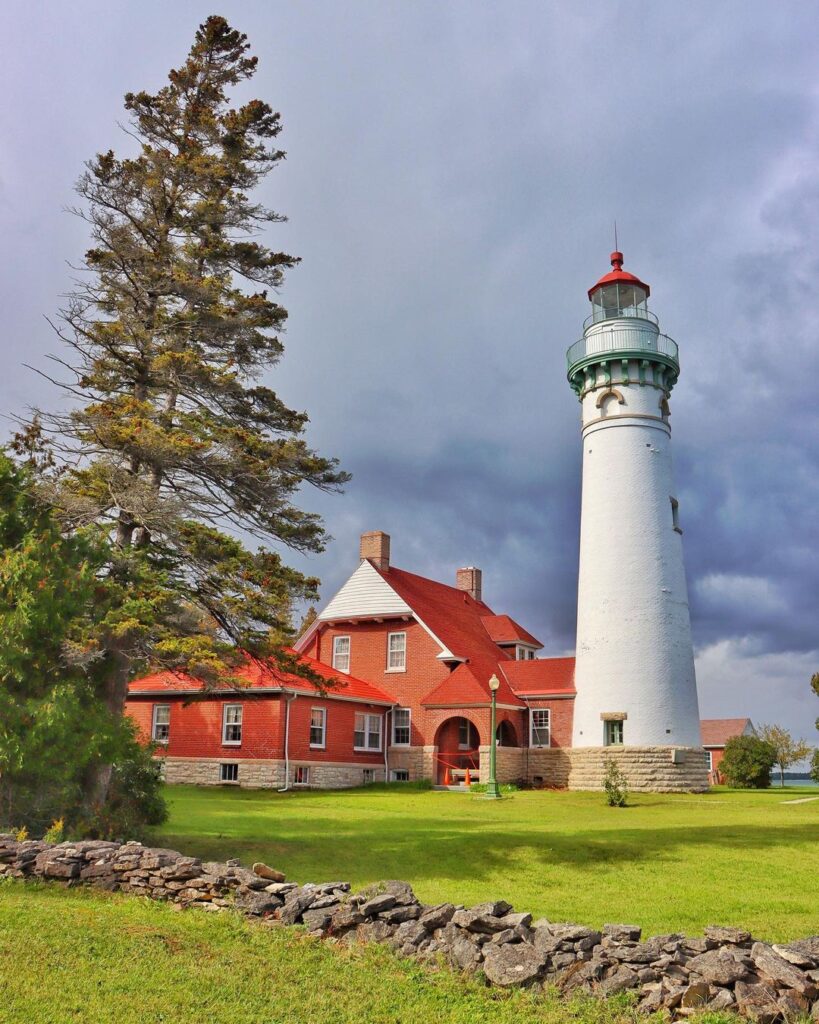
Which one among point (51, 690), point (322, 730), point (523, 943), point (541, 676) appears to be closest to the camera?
point (523, 943)

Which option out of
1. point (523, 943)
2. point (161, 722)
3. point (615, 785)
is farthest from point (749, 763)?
point (523, 943)

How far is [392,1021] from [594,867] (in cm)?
826

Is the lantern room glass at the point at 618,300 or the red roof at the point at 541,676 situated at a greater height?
the lantern room glass at the point at 618,300

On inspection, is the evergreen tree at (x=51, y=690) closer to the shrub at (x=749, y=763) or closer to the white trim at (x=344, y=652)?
the white trim at (x=344, y=652)

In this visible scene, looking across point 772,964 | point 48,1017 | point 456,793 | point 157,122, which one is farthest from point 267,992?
point 456,793

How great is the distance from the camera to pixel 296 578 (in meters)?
16.6

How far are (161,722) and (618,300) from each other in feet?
79.3

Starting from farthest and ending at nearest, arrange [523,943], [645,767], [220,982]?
1. [645,767]
2. [523,943]
3. [220,982]

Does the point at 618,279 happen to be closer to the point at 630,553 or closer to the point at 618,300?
the point at 618,300

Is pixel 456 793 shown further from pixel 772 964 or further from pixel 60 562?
pixel 772 964

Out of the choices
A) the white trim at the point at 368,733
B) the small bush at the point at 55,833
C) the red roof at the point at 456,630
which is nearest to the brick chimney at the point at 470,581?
the red roof at the point at 456,630

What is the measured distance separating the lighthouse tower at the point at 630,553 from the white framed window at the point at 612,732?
0.04 meters

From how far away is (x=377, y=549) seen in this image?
39500 millimetres

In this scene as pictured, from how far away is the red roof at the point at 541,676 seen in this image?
120ft
